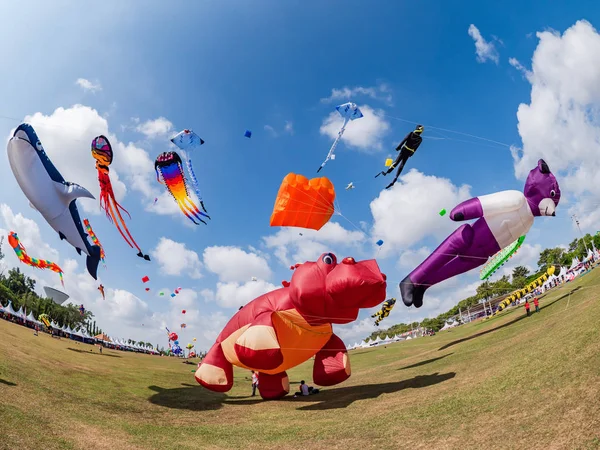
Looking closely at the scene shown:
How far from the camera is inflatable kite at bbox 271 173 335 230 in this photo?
42.2 feet

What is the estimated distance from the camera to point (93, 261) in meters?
15.5

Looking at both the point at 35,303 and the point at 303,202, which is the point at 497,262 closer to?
the point at 303,202

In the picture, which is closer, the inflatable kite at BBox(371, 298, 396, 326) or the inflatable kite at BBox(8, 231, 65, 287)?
the inflatable kite at BBox(8, 231, 65, 287)

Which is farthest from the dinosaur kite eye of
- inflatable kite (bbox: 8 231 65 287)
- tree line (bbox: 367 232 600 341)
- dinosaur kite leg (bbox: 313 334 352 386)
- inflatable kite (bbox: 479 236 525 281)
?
tree line (bbox: 367 232 600 341)

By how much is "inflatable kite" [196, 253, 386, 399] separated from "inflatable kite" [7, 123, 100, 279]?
7.36 metres

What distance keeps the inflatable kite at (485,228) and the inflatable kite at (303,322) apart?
17.7 ft

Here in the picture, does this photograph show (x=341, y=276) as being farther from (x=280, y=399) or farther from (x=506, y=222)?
(x=506, y=222)

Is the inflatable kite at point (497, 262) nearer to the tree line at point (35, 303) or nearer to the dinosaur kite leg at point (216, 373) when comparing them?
the dinosaur kite leg at point (216, 373)

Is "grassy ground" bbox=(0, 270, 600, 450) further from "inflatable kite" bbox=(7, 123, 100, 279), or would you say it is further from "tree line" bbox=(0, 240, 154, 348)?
"tree line" bbox=(0, 240, 154, 348)

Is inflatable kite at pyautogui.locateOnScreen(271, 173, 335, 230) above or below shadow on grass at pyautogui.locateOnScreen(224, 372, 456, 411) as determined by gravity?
above

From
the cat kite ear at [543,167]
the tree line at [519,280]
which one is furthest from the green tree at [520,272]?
the cat kite ear at [543,167]

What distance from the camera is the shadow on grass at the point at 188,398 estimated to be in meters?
13.3

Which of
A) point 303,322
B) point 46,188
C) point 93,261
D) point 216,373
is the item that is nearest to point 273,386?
point 216,373

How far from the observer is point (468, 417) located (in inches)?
304
